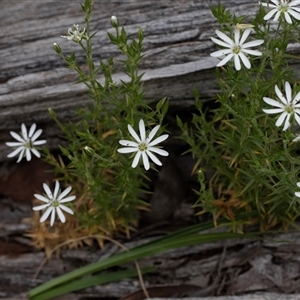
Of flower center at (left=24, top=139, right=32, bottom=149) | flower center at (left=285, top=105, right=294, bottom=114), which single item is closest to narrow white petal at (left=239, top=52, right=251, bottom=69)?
flower center at (left=285, top=105, right=294, bottom=114)

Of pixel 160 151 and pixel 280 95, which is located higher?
pixel 280 95

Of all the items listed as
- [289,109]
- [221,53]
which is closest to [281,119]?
[289,109]

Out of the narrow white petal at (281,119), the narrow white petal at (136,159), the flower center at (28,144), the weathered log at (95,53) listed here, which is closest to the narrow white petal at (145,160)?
the narrow white petal at (136,159)

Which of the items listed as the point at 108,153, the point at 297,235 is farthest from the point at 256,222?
the point at 108,153

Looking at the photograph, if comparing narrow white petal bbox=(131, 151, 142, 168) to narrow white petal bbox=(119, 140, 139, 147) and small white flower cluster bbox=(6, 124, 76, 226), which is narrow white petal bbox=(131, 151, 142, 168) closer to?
narrow white petal bbox=(119, 140, 139, 147)

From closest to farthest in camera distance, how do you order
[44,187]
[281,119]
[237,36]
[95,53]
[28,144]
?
[281,119] < [237,36] < [44,187] < [28,144] < [95,53]

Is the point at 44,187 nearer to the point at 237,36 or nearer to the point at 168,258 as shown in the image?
the point at 168,258

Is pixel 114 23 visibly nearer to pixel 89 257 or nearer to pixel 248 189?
pixel 248 189

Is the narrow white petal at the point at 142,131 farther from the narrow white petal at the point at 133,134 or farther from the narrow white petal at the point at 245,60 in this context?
the narrow white petal at the point at 245,60
